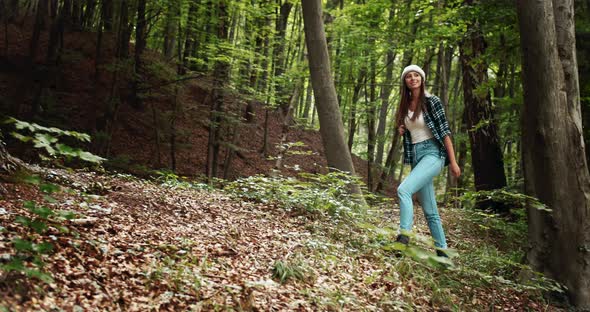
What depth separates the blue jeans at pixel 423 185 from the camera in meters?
4.74

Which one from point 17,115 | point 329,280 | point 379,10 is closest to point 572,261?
point 329,280

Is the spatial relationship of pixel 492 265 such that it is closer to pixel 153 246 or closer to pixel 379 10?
pixel 153 246


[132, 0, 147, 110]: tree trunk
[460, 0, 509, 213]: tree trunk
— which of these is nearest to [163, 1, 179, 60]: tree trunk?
[132, 0, 147, 110]: tree trunk

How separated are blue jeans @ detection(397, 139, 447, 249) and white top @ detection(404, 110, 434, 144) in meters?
0.05

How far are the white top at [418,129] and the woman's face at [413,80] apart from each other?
29 cm

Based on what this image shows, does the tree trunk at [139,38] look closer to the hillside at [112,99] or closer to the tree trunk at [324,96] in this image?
the hillside at [112,99]

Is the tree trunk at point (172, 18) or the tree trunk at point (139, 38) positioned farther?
the tree trunk at point (139, 38)

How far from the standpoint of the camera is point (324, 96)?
805 centimetres

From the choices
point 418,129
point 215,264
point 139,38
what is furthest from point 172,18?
point 215,264

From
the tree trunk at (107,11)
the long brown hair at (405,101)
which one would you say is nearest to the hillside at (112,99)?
the tree trunk at (107,11)

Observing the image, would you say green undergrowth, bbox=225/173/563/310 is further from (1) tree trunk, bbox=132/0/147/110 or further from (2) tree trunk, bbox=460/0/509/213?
(1) tree trunk, bbox=132/0/147/110

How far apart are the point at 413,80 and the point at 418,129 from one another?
54cm

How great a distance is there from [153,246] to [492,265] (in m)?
4.18

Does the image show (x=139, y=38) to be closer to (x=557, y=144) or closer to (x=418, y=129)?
(x=418, y=129)
